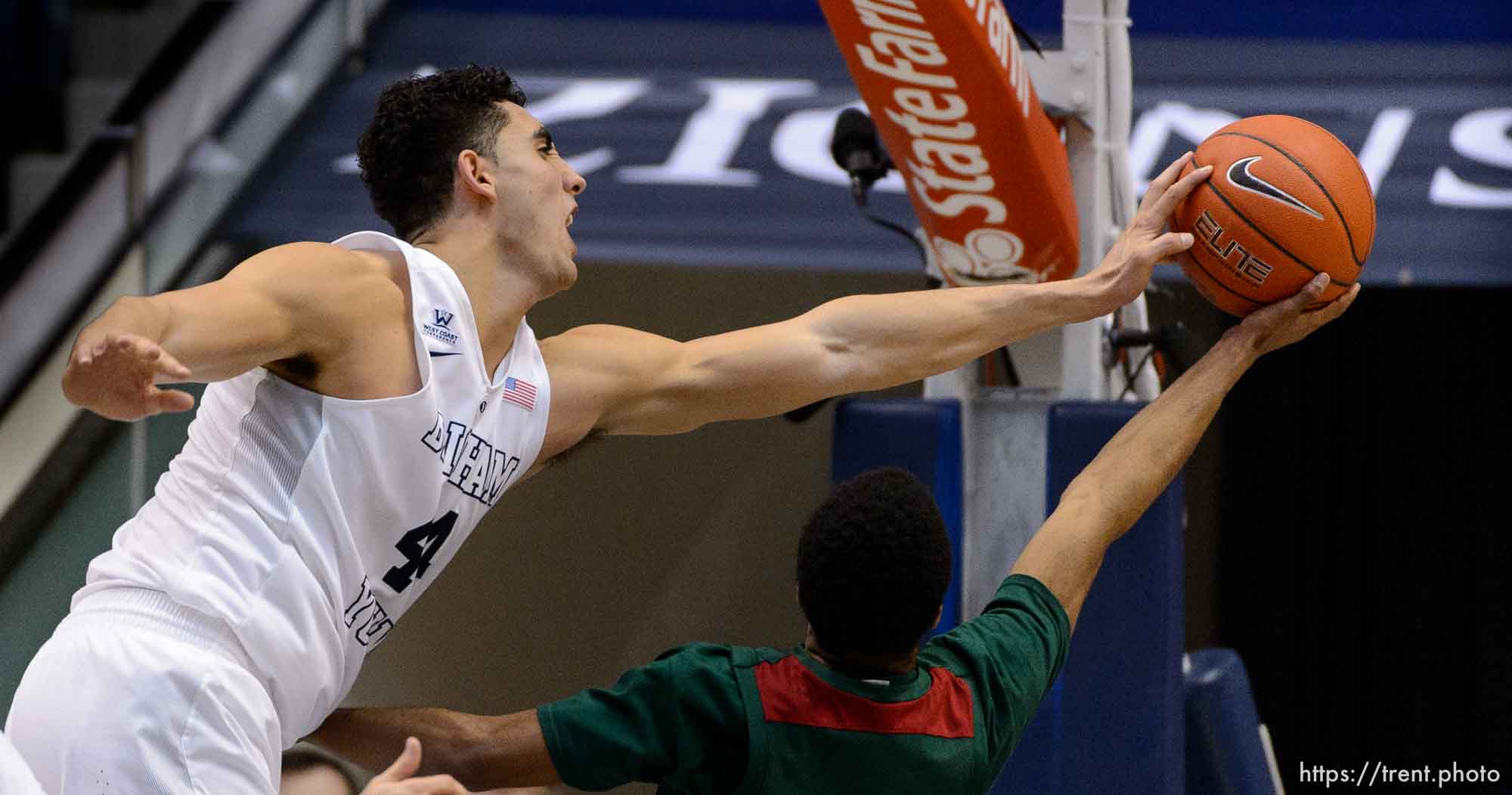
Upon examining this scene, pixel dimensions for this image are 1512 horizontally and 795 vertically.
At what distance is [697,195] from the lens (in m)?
5.14

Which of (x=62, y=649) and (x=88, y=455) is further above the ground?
(x=62, y=649)

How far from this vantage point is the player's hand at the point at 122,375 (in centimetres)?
158

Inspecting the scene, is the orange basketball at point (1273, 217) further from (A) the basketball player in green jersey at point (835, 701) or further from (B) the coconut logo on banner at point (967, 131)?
(A) the basketball player in green jersey at point (835, 701)

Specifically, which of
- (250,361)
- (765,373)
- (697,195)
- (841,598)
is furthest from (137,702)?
(697,195)

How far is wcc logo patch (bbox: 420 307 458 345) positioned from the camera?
2055mm

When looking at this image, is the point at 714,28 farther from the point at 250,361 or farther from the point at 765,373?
the point at 250,361

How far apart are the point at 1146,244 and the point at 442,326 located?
1.08 m

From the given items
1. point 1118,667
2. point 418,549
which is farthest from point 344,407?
point 1118,667

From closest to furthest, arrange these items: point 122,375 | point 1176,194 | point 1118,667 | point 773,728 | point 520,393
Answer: point 122,375 → point 773,728 → point 520,393 → point 1176,194 → point 1118,667

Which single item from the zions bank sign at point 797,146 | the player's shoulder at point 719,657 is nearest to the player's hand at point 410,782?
the player's shoulder at point 719,657

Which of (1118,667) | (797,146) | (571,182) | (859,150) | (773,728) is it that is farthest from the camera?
(797,146)

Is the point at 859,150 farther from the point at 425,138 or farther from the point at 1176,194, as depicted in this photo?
the point at 425,138

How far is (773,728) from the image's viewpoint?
1884 mm

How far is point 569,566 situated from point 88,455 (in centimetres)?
181
